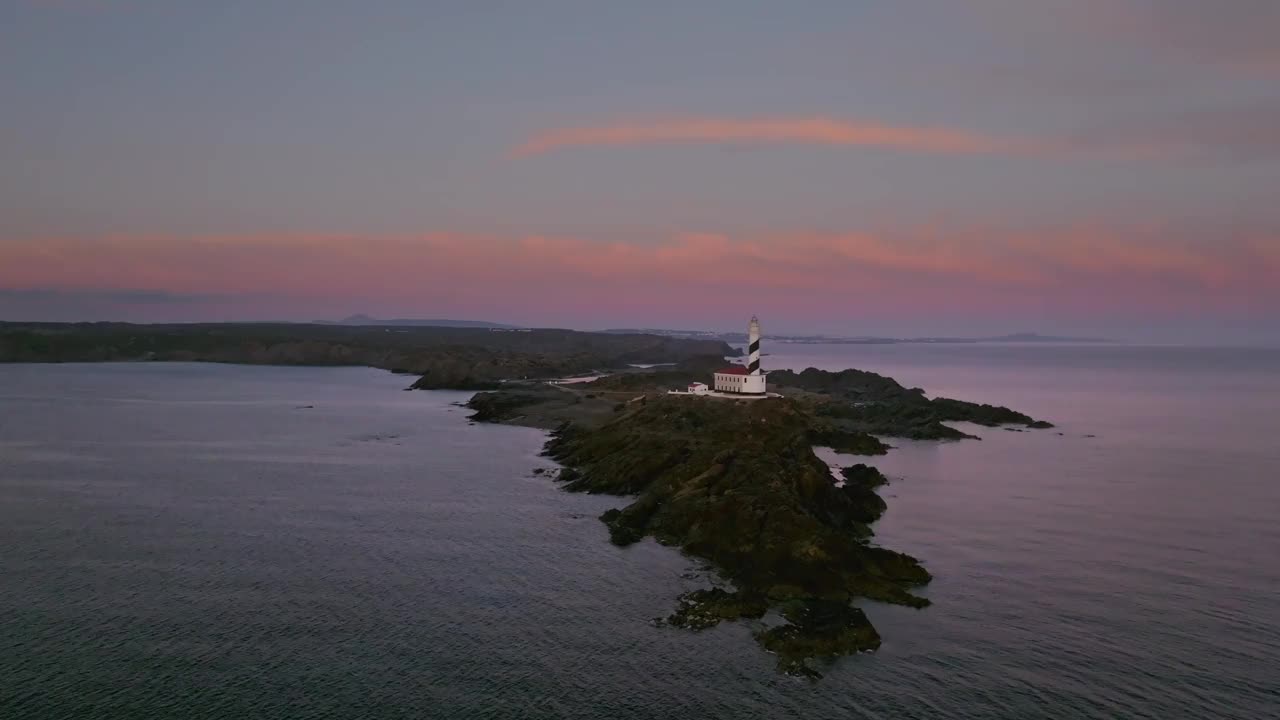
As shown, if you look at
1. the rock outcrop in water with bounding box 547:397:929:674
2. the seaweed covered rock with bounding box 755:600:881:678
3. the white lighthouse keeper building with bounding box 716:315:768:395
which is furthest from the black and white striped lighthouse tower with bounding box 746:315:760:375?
the seaweed covered rock with bounding box 755:600:881:678

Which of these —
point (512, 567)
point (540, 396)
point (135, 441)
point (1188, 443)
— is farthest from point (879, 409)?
point (135, 441)

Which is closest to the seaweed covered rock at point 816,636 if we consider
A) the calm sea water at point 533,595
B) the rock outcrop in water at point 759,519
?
the rock outcrop in water at point 759,519

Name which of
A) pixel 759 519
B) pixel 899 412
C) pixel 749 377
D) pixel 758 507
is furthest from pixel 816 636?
pixel 899 412

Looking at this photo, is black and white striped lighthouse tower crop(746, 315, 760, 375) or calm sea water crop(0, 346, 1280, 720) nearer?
calm sea water crop(0, 346, 1280, 720)

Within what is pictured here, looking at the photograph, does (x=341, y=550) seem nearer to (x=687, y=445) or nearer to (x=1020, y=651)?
(x=687, y=445)

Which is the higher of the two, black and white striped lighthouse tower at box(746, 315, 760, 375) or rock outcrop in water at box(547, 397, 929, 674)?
black and white striped lighthouse tower at box(746, 315, 760, 375)

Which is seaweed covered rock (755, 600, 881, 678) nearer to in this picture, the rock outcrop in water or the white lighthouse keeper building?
the rock outcrop in water
